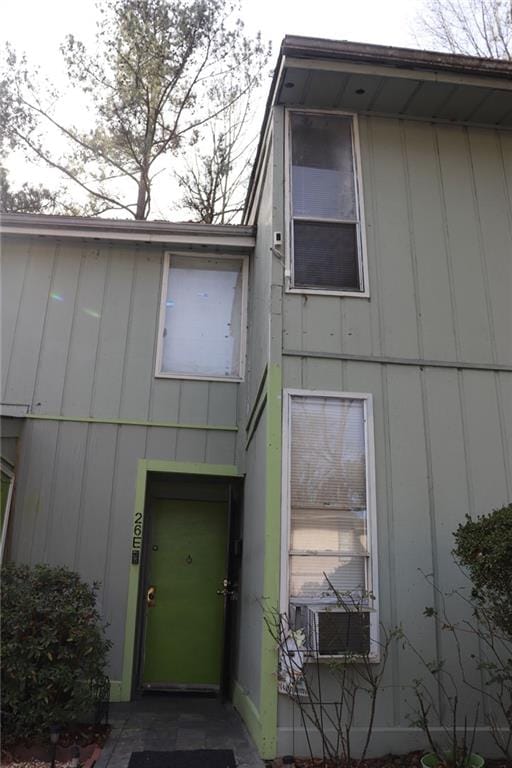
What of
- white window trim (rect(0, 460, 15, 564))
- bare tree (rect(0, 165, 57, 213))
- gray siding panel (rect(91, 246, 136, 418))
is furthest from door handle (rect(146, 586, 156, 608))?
bare tree (rect(0, 165, 57, 213))

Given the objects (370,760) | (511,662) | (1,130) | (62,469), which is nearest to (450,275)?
(511,662)

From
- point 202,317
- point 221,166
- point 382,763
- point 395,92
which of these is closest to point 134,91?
point 221,166

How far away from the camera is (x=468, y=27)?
421 inches

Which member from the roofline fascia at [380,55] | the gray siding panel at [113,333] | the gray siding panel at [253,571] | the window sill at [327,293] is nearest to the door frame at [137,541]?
the gray siding panel at [253,571]

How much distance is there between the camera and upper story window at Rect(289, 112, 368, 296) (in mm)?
4637

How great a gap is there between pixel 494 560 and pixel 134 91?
9693mm

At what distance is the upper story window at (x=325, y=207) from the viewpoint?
464cm

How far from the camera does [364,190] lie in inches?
191

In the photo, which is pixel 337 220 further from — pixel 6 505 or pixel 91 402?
pixel 6 505

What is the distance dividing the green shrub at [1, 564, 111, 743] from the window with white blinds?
1.53 m

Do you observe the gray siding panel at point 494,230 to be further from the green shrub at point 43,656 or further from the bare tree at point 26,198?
the bare tree at point 26,198

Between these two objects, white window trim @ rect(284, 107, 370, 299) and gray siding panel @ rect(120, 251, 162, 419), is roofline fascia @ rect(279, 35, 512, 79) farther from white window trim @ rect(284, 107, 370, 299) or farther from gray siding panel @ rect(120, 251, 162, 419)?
gray siding panel @ rect(120, 251, 162, 419)

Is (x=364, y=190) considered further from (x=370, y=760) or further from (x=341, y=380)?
A: (x=370, y=760)

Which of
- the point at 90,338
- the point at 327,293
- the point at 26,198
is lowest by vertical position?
the point at 327,293
